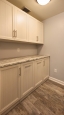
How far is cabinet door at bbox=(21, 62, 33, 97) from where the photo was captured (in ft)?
4.73

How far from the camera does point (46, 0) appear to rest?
1465mm

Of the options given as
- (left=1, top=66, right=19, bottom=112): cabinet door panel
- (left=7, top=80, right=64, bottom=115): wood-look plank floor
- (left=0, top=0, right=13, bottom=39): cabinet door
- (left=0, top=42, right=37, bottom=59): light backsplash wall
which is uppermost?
(left=0, top=0, right=13, bottom=39): cabinet door

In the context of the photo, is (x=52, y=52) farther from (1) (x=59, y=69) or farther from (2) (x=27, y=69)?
(2) (x=27, y=69)

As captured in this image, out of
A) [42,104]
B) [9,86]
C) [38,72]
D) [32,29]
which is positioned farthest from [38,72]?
[32,29]

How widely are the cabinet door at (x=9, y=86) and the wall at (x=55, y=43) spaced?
1531mm

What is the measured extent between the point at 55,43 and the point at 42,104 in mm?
1853

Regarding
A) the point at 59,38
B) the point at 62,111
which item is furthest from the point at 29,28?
the point at 62,111

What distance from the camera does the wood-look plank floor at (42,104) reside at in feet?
3.92

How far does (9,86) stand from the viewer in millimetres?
1190

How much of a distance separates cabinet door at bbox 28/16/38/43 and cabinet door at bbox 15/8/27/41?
6.8 inches

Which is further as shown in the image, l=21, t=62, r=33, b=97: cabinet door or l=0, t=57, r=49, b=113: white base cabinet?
l=21, t=62, r=33, b=97: cabinet door

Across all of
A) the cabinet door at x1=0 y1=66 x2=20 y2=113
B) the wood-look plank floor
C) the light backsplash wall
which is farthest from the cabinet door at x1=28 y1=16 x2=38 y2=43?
the wood-look plank floor

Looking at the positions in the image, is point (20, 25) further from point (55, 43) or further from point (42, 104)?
point (42, 104)

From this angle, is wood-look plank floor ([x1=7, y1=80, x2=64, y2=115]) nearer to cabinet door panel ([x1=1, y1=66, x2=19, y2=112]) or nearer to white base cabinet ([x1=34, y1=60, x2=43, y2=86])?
cabinet door panel ([x1=1, y1=66, x2=19, y2=112])
